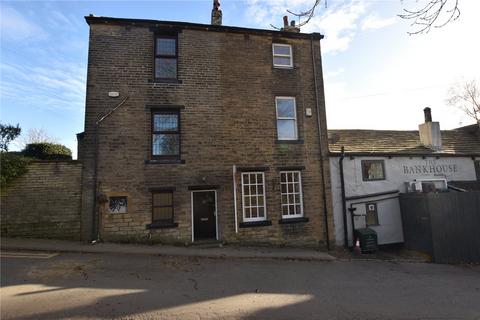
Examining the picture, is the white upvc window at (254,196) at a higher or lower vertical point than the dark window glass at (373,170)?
lower

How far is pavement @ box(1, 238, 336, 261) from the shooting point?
9.43m

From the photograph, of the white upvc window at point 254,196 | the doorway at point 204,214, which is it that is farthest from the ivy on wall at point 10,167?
the white upvc window at point 254,196

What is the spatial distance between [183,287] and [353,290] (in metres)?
4.15

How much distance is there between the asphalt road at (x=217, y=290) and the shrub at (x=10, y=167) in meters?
3.09

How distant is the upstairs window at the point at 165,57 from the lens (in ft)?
40.3

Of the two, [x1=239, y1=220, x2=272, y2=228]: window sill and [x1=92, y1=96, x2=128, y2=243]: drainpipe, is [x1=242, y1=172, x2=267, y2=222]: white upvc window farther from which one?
[x1=92, y1=96, x2=128, y2=243]: drainpipe

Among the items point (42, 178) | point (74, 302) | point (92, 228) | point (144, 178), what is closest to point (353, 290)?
point (74, 302)

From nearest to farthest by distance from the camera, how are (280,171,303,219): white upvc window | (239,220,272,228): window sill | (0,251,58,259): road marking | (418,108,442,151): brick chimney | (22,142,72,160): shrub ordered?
(0,251,58,259): road marking, (239,220,272,228): window sill, (280,171,303,219): white upvc window, (22,142,72,160): shrub, (418,108,442,151): brick chimney

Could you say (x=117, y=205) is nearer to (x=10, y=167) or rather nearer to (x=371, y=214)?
(x=10, y=167)

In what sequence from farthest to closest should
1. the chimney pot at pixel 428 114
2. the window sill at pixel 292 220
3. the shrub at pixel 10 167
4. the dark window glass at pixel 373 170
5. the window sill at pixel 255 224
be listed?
1. the chimney pot at pixel 428 114
2. the dark window glass at pixel 373 170
3. the window sill at pixel 292 220
4. the window sill at pixel 255 224
5. the shrub at pixel 10 167

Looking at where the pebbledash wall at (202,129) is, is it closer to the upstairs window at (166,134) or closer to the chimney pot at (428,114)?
the upstairs window at (166,134)

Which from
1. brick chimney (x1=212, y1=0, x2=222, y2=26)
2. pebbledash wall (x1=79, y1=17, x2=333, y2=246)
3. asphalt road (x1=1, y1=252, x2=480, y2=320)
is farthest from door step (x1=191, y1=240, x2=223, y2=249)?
brick chimney (x1=212, y1=0, x2=222, y2=26)

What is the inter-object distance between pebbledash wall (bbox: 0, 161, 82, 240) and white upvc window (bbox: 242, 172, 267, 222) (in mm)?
6345

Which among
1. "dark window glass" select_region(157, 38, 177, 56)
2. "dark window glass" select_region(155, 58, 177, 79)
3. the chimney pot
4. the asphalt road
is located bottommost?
the asphalt road
